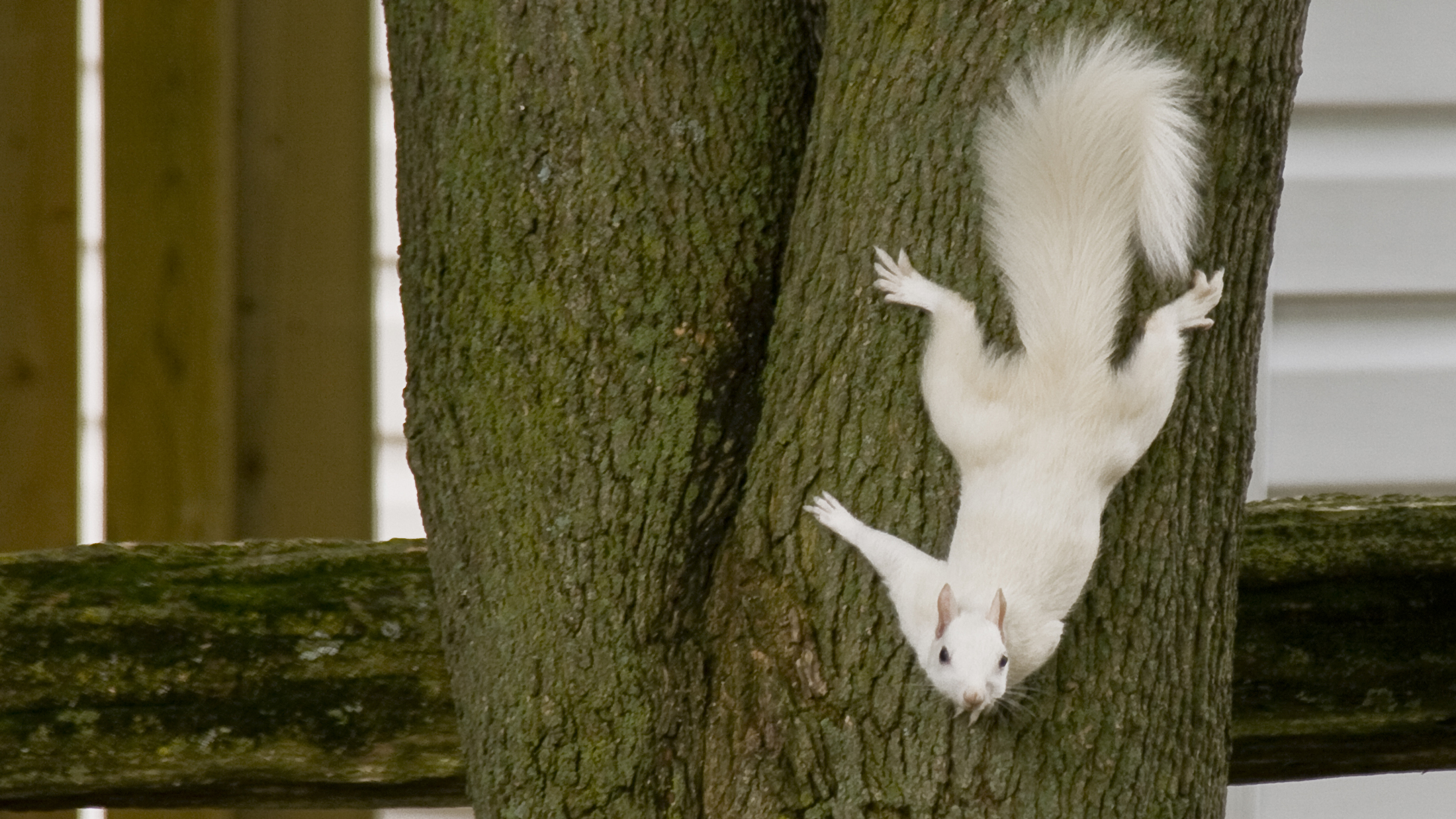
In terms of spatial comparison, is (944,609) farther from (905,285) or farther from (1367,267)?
(1367,267)

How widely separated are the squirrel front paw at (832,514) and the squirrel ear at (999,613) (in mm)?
139

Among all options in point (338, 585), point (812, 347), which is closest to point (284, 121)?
point (338, 585)

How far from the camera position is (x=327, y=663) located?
142 centimetres

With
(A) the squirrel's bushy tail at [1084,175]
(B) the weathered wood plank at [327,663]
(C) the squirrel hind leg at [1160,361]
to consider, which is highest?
(A) the squirrel's bushy tail at [1084,175]

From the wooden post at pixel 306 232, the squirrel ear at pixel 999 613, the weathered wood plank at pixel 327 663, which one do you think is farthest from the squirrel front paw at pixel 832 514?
the wooden post at pixel 306 232

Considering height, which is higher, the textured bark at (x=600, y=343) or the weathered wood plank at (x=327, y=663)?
the textured bark at (x=600, y=343)

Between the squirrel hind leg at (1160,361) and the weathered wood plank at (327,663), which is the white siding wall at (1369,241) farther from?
the squirrel hind leg at (1160,361)

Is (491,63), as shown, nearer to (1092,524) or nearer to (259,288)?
(1092,524)

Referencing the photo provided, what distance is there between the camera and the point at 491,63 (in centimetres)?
114

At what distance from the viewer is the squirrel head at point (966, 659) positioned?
1032 mm

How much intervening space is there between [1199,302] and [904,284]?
231mm

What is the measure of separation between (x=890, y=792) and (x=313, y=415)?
1698 millimetres

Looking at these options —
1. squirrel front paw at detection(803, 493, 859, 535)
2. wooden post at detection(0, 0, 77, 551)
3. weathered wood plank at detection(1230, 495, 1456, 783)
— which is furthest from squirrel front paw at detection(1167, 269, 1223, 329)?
wooden post at detection(0, 0, 77, 551)

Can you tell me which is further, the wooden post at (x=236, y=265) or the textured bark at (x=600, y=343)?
the wooden post at (x=236, y=265)
